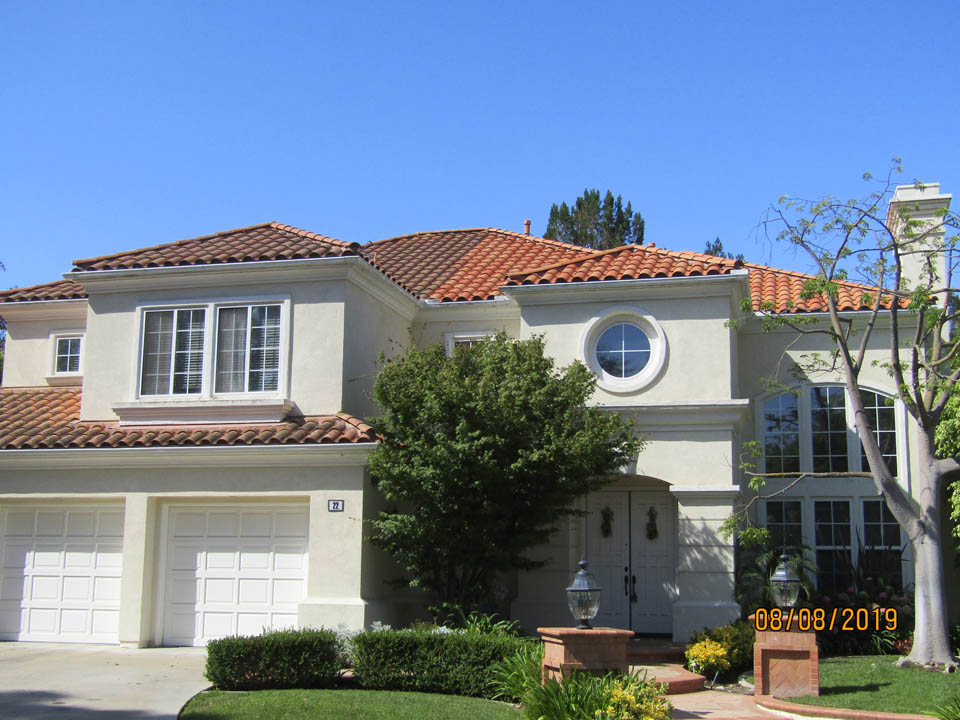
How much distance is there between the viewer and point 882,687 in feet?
42.0

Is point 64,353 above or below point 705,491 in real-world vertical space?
above

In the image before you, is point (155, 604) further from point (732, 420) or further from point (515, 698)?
point (732, 420)

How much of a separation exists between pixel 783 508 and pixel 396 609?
729cm

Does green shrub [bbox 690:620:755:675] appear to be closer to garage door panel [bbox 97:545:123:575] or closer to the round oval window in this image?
the round oval window

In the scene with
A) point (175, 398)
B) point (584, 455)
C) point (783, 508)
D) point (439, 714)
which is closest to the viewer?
point (439, 714)

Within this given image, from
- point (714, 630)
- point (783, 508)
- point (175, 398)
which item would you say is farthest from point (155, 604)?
point (783, 508)

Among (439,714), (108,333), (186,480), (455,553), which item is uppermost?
(108,333)

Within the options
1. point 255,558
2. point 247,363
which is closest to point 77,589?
point 255,558

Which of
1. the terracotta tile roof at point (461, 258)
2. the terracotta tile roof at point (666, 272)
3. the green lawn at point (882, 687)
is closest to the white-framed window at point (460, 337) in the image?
the terracotta tile roof at point (461, 258)

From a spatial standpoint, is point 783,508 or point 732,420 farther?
point 783,508

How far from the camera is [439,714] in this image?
11016mm

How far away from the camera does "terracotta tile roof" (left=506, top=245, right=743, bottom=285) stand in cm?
1691

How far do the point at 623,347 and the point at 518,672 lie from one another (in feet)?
23.2

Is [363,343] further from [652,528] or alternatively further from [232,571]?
[652,528]
